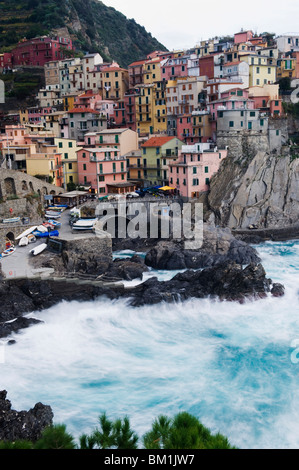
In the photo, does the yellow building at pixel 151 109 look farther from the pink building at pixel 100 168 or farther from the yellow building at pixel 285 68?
the yellow building at pixel 285 68

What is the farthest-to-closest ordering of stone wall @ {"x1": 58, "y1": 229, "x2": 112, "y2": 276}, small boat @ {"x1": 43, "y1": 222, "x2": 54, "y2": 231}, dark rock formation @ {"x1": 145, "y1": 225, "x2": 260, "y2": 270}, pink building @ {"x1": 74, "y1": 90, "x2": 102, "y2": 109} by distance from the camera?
pink building @ {"x1": 74, "y1": 90, "x2": 102, "y2": 109}, small boat @ {"x1": 43, "y1": 222, "x2": 54, "y2": 231}, dark rock formation @ {"x1": 145, "y1": 225, "x2": 260, "y2": 270}, stone wall @ {"x1": 58, "y1": 229, "x2": 112, "y2": 276}

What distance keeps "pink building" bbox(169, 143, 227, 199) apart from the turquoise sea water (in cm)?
2048

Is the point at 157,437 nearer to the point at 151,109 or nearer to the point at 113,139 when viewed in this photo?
the point at 113,139

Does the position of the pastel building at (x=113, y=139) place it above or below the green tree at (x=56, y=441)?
above

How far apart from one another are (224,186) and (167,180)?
7.32m

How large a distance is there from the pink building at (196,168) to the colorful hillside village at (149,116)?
97 millimetres

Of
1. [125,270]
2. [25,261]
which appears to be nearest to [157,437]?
[125,270]

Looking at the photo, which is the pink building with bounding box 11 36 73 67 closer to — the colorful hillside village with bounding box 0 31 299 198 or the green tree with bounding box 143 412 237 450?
the colorful hillside village with bounding box 0 31 299 198

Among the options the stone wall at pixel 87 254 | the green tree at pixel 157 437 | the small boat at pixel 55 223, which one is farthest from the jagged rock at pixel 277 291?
the green tree at pixel 157 437

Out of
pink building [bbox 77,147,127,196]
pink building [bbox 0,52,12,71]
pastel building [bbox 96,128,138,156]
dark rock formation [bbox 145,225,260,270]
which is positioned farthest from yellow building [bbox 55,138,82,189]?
pink building [bbox 0,52,12,71]

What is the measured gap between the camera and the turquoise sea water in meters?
19.3

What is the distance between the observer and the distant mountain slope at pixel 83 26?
9331 cm

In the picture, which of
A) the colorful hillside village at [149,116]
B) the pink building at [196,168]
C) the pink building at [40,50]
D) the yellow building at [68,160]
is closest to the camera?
the pink building at [196,168]
